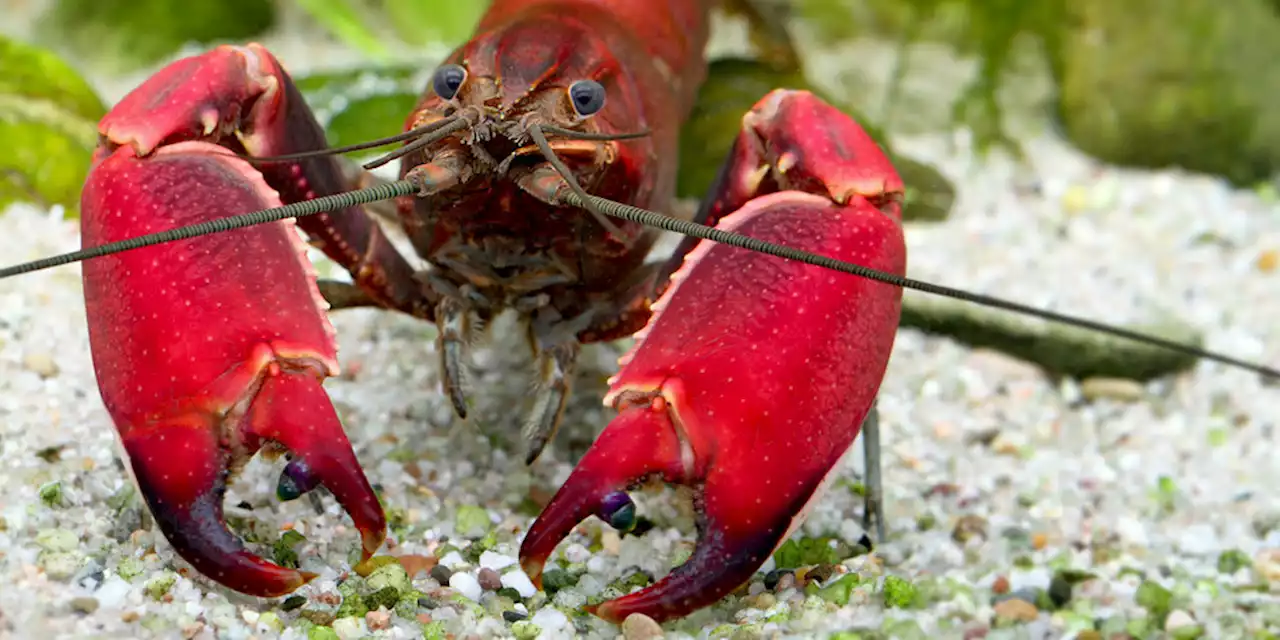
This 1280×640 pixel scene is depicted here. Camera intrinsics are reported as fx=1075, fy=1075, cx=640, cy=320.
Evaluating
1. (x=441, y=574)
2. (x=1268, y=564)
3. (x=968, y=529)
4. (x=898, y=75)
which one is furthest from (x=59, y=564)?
(x=898, y=75)

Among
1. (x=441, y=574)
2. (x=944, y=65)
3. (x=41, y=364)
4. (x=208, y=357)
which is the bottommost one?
(x=41, y=364)

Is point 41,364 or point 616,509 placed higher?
point 616,509

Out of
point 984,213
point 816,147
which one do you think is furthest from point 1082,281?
point 816,147

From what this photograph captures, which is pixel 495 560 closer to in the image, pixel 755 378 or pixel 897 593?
pixel 755 378

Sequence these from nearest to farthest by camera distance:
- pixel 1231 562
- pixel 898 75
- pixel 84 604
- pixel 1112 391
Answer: pixel 84 604
pixel 1231 562
pixel 1112 391
pixel 898 75

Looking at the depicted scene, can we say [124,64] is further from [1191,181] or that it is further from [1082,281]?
[1191,181]

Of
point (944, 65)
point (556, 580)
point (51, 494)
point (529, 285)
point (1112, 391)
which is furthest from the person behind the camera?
point (944, 65)

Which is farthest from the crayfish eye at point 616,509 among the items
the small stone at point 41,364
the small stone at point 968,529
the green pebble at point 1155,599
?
the small stone at point 41,364
